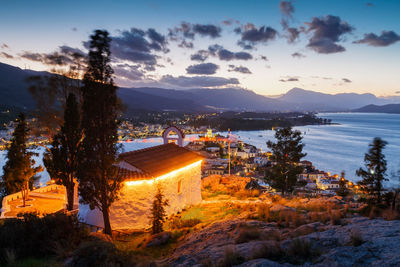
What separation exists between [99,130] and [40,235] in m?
4.58

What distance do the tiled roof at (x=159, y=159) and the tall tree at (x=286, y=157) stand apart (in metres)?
6.21

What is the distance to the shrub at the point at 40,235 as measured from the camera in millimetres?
6875

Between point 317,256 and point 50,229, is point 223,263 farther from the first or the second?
point 50,229

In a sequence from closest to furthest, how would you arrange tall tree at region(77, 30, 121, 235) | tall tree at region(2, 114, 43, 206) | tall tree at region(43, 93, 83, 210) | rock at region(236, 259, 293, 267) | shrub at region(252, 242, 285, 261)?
rock at region(236, 259, 293, 267)
shrub at region(252, 242, 285, 261)
tall tree at region(77, 30, 121, 235)
tall tree at region(43, 93, 83, 210)
tall tree at region(2, 114, 43, 206)

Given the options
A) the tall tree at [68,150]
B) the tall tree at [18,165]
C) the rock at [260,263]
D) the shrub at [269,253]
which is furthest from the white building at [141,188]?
the rock at [260,263]

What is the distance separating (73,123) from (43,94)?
17.9ft

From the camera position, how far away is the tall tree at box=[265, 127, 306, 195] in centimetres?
1739

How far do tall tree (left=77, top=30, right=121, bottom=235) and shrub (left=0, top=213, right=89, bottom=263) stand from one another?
2289mm

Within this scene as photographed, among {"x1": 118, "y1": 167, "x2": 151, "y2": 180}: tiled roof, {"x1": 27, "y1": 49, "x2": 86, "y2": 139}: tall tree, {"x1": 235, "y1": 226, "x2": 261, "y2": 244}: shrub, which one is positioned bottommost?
{"x1": 235, "y1": 226, "x2": 261, "y2": 244}: shrub

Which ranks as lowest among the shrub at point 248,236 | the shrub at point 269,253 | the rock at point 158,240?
the rock at point 158,240

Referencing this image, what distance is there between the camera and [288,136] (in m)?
17.7

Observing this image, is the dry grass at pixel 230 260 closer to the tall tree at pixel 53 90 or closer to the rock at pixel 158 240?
the rock at pixel 158 240

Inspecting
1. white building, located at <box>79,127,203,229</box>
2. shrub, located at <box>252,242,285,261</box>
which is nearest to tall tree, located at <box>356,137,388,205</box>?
white building, located at <box>79,127,203,229</box>

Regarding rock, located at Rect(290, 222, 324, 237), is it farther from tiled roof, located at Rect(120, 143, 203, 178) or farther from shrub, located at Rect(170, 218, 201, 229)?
tiled roof, located at Rect(120, 143, 203, 178)
